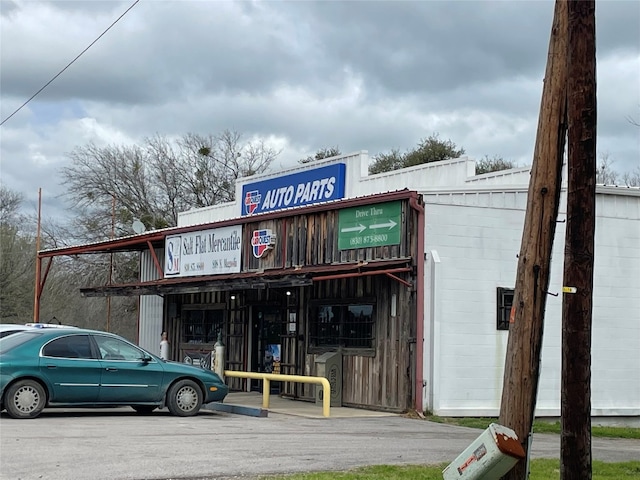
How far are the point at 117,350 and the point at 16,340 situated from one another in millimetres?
1655

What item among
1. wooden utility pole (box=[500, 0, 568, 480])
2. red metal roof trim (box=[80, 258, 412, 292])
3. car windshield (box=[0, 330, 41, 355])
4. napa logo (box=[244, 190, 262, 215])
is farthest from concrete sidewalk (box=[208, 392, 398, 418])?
wooden utility pole (box=[500, 0, 568, 480])

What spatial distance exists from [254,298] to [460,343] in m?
7.76

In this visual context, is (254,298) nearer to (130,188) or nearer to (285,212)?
(285,212)

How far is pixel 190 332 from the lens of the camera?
28.3m

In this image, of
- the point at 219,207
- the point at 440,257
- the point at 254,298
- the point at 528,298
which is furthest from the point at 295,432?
the point at 219,207

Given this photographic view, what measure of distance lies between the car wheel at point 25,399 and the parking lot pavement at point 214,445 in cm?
21

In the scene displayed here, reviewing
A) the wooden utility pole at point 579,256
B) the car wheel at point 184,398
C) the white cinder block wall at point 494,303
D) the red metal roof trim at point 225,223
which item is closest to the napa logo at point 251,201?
the red metal roof trim at point 225,223

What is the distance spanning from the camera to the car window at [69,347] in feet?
51.3

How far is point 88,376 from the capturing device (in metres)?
15.8

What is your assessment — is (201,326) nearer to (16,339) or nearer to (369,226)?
(369,226)

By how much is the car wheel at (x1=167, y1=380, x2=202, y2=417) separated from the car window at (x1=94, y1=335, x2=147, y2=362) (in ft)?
2.73

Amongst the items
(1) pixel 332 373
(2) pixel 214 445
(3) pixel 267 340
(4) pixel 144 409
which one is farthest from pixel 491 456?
(3) pixel 267 340

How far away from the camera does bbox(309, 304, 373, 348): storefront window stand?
1973 cm

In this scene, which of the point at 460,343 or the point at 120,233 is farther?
the point at 120,233
